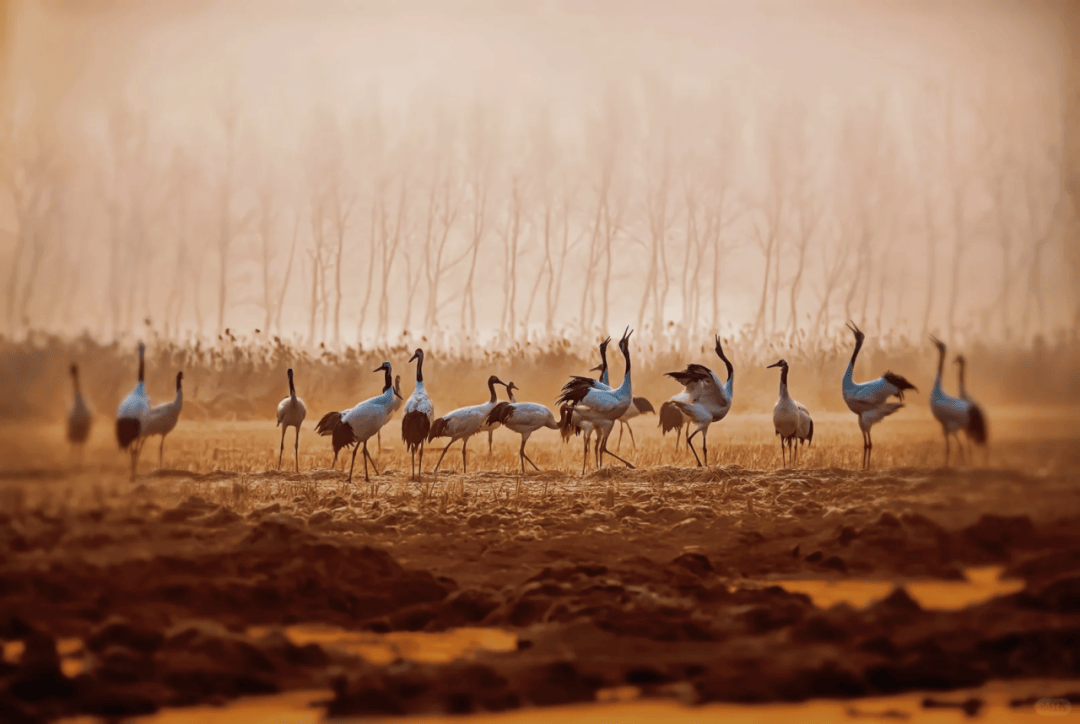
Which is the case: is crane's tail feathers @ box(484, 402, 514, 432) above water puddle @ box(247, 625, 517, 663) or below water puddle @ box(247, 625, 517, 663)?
above

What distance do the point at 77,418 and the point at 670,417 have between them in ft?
19.0

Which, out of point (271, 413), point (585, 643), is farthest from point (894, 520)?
point (271, 413)

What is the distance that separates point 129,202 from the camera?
10.0m

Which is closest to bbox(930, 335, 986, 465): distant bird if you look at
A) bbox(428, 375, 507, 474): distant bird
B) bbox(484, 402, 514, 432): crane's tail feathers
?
bbox(484, 402, 514, 432): crane's tail feathers

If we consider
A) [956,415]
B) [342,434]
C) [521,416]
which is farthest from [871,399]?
[342,434]

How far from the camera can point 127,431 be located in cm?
764

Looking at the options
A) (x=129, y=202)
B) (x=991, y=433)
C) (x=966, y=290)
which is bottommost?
(x=991, y=433)

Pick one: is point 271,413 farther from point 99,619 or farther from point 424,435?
point 99,619

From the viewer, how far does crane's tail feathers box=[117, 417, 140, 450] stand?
24.9 ft

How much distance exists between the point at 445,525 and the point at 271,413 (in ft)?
16.5

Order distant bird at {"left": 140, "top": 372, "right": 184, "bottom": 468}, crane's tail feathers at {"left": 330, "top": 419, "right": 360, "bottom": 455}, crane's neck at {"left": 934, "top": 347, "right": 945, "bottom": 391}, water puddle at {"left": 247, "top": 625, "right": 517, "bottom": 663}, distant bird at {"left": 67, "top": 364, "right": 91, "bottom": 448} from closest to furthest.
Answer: water puddle at {"left": 247, "top": 625, "right": 517, "bottom": 663}
distant bird at {"left": 67, "top": 364, "right": 91, "bottom": 448}
crane's neck at {"left": 934, "top": 347, "right": 945, "bottom": 391}
distant bird at {"left": 140, "top": 372, "right": 184, "bottom": 468}
crane's tail feathers at {"left": 330, "top": 419, "right": 360, "bottom": 455}

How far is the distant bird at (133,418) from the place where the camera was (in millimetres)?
7613

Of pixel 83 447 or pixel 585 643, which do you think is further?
pixel 83 447

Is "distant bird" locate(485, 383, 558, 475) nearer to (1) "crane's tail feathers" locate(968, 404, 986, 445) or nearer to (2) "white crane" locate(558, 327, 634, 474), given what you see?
(2) "white crane" locate(558, 327, 634, 474)
